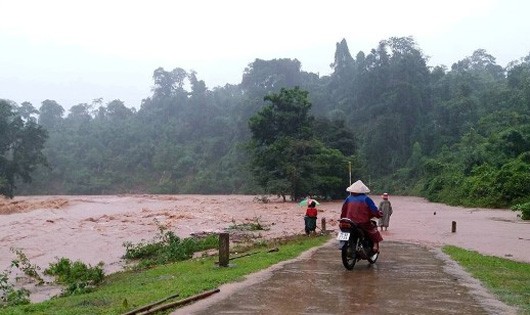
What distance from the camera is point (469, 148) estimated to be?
146 ft

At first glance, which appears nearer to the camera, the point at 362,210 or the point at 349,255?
the point at 349,255

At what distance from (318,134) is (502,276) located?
39485 millimetres

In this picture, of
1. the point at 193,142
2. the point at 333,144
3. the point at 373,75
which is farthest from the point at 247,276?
the point at 193,142

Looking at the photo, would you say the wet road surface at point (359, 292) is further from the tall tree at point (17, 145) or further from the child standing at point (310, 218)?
the tall tree at point (17, 145)

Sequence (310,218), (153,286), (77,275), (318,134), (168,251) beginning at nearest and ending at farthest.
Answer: (153,286)
(77,275)
(168,251)
(310,218)
(318,134)

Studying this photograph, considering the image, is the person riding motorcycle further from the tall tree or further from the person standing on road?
the tall tree

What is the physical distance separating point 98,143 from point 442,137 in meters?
52.7

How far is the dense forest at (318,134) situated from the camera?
40250mm

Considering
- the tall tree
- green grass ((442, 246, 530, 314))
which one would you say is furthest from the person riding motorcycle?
the tall tree

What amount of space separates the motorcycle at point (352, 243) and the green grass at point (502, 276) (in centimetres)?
190

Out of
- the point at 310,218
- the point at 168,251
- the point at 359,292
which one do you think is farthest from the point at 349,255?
the point at 310,218

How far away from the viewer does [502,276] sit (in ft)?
28.6

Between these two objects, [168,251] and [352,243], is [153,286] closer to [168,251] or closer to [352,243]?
[352,243]

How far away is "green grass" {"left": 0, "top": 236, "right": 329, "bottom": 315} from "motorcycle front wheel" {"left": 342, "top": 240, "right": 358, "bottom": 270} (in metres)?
1.62
